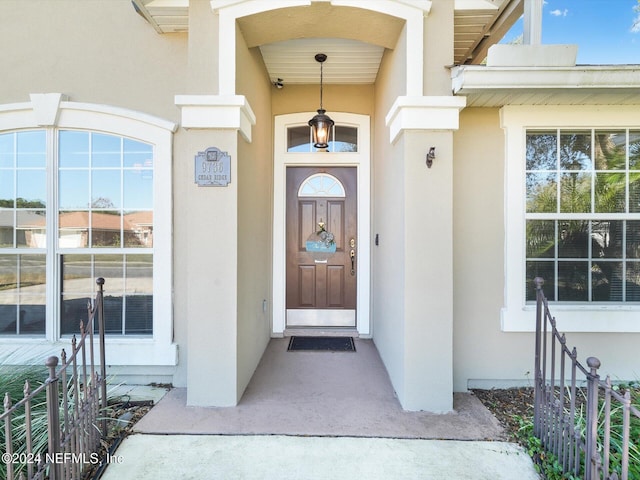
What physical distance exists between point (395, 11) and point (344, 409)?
316 centimetres

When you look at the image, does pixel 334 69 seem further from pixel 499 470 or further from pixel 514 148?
pixel 499 470

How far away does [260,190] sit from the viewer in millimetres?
3664

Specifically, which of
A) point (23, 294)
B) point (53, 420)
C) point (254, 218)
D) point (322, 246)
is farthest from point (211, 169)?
point (23, 294)

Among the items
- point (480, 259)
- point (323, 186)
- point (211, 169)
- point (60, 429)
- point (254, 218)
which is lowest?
point (60, 429)

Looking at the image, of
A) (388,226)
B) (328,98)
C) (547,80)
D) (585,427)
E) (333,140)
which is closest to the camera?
(585,427)

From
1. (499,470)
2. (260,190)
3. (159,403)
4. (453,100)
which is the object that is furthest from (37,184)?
(499,470)

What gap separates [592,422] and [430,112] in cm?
220

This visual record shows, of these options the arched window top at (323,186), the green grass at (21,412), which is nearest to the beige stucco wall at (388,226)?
the arched window top at (323,186)

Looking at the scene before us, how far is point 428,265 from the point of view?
2.65m

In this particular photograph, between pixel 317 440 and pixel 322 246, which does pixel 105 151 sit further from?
pixel 317 440

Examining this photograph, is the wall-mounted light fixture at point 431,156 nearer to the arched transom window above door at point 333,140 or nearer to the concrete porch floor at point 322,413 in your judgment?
the arched transom window above door at point 333,140

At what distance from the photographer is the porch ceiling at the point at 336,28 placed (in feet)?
9.02

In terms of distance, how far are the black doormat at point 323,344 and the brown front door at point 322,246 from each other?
229 mm

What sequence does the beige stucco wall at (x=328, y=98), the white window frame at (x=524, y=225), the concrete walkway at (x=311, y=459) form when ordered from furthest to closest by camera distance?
the beige stucco wall at (x=328, y=98), the white window frame at (x=524, y=225), the concrete walkway at (x=311, y=459)
